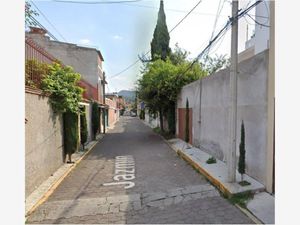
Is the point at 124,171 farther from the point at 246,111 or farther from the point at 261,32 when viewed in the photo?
the point at 261,32

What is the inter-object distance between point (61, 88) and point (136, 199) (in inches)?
179

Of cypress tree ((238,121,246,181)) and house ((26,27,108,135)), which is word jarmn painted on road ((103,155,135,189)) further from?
house ((26,27,108,135))

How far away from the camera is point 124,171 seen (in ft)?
26.8

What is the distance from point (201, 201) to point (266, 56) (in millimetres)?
3518

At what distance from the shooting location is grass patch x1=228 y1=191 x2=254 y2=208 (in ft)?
16.8

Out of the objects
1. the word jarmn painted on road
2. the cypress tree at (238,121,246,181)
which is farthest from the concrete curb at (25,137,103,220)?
the cypress tree at (238,121,246,181)

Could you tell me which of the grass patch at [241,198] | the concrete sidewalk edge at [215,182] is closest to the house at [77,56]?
the concrete sidewalk edge at [215,182]

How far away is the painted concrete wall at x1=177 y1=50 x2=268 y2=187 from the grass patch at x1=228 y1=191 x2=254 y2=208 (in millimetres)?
577

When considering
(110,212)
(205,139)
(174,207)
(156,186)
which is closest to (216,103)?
(205,139)

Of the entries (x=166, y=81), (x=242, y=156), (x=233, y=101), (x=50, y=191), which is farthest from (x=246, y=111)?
(x=166, y=81)

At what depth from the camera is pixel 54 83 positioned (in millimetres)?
7891

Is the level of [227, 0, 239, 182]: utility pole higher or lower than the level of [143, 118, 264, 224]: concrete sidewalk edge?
higher

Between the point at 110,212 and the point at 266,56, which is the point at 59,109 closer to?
the point at 110,212

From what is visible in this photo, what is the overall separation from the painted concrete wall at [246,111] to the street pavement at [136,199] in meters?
1.30
